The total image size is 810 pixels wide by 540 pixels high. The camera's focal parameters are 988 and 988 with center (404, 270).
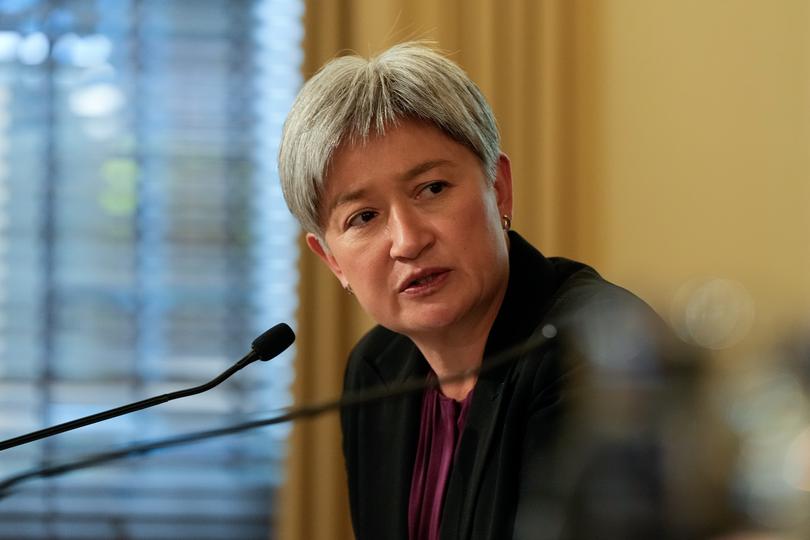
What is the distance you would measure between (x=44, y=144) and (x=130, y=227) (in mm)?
350

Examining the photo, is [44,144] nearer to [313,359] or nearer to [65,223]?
[65,223]

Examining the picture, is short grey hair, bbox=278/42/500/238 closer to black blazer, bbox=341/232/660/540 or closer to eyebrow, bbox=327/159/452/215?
eyebrow, bbox=327/159/452/215

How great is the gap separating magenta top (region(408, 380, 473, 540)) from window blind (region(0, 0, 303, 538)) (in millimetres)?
1284

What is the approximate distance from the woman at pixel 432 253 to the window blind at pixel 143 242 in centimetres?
130

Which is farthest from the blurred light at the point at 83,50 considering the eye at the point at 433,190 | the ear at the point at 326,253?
the eye at the point at 433,190

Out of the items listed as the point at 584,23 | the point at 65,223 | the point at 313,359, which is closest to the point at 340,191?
the point at 313,359

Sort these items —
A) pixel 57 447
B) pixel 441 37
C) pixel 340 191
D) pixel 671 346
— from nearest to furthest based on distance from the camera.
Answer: pixel 671 346
pixel 340 191
pixel 441 37
pixel 57 447

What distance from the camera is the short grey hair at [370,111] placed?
59.7 inches

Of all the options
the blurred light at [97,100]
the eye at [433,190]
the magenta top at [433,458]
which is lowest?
the magenta top at [433,458]

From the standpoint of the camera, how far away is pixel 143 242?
2.92m

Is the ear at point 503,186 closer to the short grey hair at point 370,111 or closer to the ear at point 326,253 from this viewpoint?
the short grey hair at point 370,111

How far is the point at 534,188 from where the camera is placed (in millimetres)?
2631

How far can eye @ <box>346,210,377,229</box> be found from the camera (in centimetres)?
155

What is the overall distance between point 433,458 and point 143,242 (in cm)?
158
